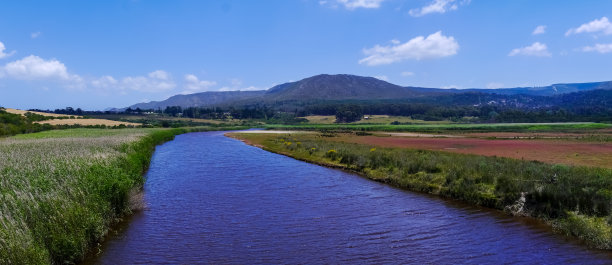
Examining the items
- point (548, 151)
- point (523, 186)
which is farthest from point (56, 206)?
point (548, 151)

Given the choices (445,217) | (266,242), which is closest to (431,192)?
(445,217)

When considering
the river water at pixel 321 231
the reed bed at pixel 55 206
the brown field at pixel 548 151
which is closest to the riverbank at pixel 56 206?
the reed bed at pixel 55 206

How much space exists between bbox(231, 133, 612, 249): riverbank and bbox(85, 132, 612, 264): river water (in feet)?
2.94

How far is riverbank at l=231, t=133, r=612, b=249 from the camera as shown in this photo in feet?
53.9

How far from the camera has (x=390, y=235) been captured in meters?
16.4

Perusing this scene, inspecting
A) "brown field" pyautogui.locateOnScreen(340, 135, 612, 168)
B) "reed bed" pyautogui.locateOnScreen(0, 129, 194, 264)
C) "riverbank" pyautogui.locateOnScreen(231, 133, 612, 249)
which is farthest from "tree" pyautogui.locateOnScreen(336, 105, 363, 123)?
"reed bed" pyautogui.locateOnScreen(0, 129, 194, 264)

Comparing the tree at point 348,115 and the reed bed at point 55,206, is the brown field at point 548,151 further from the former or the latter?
the tree at point 348,115

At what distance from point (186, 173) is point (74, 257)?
20867 mm

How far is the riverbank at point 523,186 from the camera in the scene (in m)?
16.4

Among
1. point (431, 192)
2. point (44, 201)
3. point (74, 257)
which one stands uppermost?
point (44, 201)

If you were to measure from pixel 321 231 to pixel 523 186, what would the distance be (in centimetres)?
1178

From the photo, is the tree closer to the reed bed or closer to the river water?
the river water

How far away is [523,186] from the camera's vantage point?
20594 millimetres

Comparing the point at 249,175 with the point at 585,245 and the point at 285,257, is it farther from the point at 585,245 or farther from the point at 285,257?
the point at 585,245
